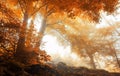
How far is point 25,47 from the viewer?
8.44m

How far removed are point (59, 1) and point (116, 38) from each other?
12341mm

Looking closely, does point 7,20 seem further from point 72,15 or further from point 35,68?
point 72,15

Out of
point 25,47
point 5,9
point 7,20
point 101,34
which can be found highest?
point 101,34

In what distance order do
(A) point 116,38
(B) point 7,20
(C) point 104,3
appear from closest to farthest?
(B) point 7,20
(C) point 104,3
(A) point 116,38

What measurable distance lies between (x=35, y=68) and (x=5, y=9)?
261cm

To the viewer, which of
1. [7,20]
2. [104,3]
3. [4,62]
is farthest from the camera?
[104,3]

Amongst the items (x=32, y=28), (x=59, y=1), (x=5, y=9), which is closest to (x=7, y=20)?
(x=5, y=9)

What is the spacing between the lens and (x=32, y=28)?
27.7 ft

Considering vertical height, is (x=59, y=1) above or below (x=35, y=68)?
above

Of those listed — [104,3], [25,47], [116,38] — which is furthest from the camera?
[116,38]

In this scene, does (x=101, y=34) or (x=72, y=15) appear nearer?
(x=72, y=15)

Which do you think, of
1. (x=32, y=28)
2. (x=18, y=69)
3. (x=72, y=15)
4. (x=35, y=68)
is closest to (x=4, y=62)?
(x=18, y=69)

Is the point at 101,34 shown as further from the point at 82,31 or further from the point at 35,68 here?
the point at 35,68

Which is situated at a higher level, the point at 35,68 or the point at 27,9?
the point at 27,9
